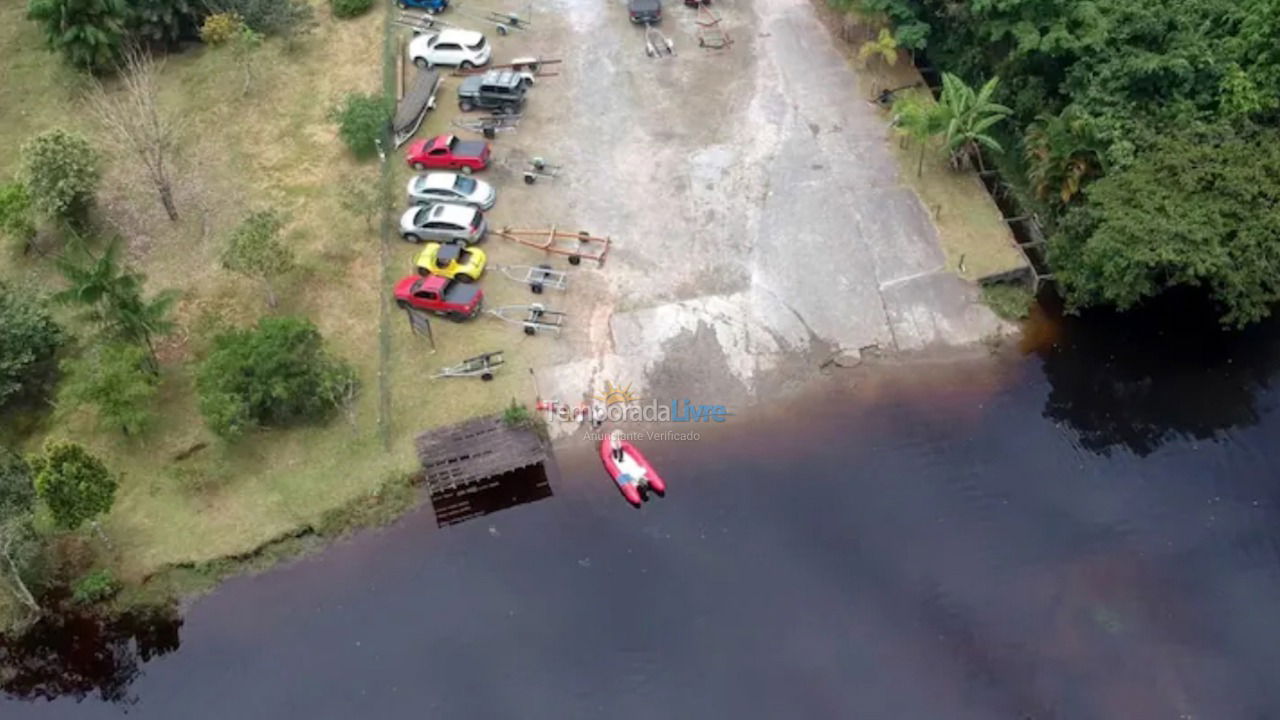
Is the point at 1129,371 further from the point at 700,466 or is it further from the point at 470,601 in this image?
the point at 470,601

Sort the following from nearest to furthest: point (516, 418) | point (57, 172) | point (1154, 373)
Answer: point (516, 418)
point (1154, 373)
point (57, 172)

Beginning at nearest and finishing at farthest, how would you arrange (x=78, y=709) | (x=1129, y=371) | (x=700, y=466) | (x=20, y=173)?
(x=78, y=709)
(x=700, y=466)
(x=1129, y=371)
(x=20, y=173)

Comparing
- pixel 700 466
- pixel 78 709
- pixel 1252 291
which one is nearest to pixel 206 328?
pixel 78 709

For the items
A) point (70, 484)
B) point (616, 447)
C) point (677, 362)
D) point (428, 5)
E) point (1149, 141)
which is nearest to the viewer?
point (70, 484)

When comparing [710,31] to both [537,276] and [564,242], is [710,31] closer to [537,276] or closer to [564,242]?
[564,242]

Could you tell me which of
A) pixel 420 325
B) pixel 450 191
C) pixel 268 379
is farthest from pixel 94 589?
pixel 450 191
